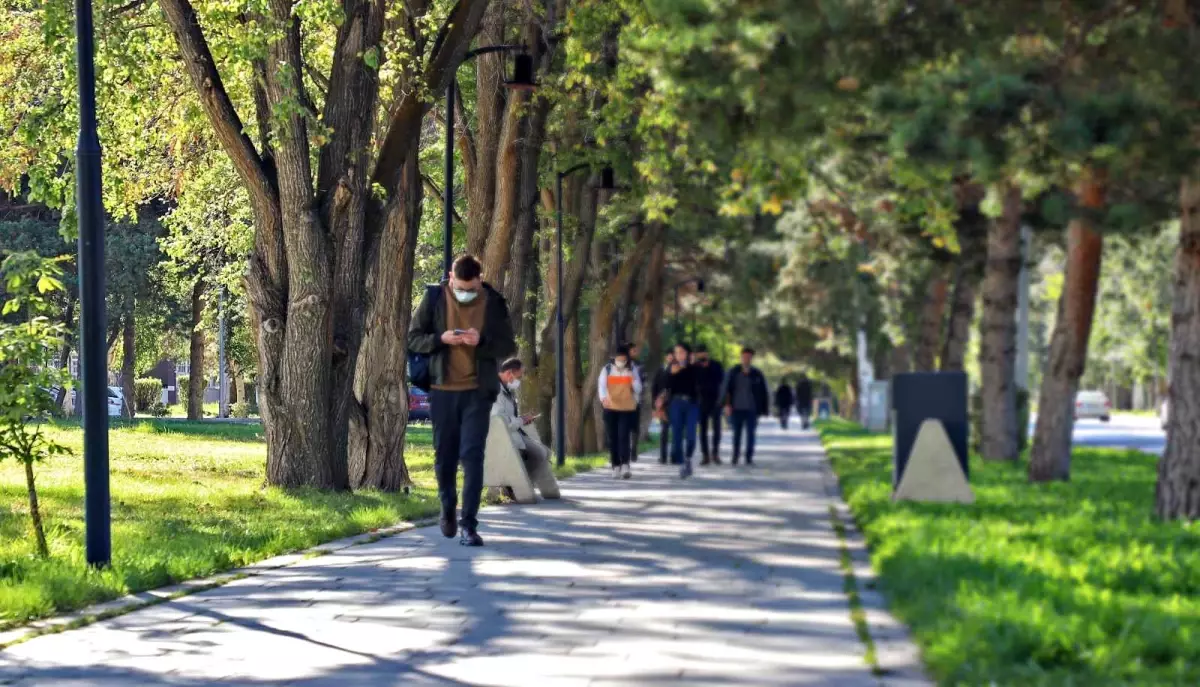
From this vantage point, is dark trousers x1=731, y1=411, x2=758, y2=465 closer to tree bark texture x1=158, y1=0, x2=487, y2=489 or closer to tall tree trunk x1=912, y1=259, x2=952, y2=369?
tall tree trunk x1=912, y1=259, x2=952, y2=369

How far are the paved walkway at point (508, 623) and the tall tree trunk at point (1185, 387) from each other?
262cm

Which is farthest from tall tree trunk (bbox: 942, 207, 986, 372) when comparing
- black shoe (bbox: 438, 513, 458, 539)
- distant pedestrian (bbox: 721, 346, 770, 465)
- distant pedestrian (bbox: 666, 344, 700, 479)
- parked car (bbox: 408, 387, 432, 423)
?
parked car (bbox: 408, 387, 432, 423)

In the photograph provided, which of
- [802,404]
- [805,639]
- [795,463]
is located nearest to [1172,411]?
[805,639]

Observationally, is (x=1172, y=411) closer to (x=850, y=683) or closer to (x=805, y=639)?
(x=805, y=639)

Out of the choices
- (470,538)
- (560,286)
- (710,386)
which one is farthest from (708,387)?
(470,538)

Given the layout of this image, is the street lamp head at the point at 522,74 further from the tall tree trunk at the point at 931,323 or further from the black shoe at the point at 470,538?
the tall tree trunk at the point at 931,323

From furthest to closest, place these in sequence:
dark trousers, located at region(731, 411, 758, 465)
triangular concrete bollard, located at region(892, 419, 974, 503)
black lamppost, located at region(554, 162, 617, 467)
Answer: black lamppost, located at region(554, 162, 617, 467) → dark trousers, located at region(731, 411, 758, 465) → triangular concrete bollard, located at region(892, 419, 974, 503)

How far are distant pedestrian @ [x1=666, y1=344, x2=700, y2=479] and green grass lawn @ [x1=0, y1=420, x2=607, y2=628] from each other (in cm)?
151

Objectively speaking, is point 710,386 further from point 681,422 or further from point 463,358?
point 463,358

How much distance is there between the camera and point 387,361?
69.3 feet

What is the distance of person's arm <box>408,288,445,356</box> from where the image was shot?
42.0ft

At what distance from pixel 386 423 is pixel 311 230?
3193mm

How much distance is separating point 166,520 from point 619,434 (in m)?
9.83

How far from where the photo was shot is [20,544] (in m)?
13.1
